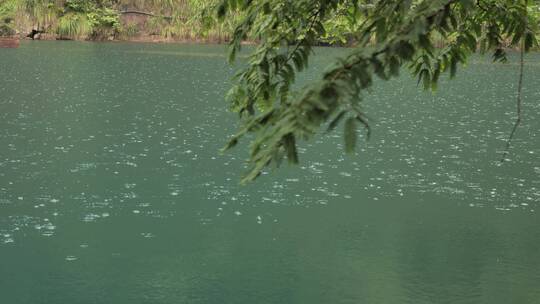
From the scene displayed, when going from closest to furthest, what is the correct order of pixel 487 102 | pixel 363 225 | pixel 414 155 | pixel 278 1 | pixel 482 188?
1. pixel 278 1
2. pixel 363 225
3. pixel 482 188
4. pixel 414 155
5. pixel 487 102

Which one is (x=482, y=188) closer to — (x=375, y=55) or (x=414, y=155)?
(x=414, y=155)

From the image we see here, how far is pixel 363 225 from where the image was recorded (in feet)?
39.6

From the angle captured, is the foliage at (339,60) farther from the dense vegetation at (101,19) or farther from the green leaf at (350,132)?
the dense vegetation at (101,19)

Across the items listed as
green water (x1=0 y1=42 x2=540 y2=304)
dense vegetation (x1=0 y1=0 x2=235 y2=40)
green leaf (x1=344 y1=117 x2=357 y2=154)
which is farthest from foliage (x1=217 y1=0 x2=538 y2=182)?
dense vegetation (x1=0 y1=0 x2=235 y2=40)

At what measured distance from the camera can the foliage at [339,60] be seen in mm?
2779

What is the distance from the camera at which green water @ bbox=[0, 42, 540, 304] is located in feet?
30.6

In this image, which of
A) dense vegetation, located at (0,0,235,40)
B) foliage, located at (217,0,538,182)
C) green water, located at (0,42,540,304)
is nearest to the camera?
foliage, located at (217,0,538,182)

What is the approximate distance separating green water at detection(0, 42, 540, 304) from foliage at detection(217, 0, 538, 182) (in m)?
4.31

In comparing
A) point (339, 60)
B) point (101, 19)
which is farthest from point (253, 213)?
point (101, 19)

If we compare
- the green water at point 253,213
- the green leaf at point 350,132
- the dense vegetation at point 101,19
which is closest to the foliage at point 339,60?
the green leaf at point 350,132

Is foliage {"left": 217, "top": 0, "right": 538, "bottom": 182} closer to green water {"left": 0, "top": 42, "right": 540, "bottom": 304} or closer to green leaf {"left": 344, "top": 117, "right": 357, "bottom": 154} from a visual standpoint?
green leaf {"left": 344, "top": 117, "right": 357, "bottom": 154}

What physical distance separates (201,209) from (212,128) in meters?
9.05

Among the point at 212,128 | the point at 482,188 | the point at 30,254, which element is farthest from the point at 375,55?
the point at 212,128

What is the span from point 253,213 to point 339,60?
9.68 m
